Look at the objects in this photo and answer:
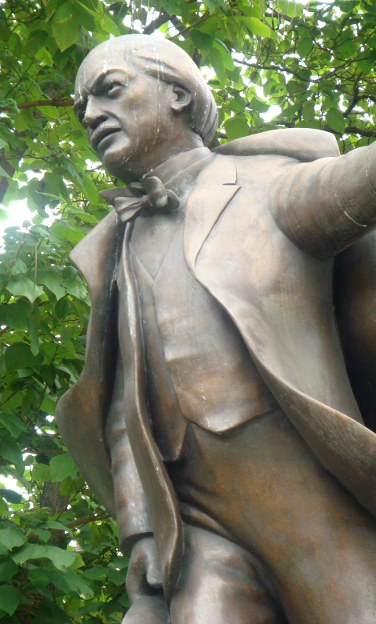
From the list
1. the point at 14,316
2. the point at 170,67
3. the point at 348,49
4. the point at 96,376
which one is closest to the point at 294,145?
the point at 170,67

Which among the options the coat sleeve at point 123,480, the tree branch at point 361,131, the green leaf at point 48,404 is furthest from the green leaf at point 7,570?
the tree branch at point 361,131

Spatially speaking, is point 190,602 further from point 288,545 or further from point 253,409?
point 253,409

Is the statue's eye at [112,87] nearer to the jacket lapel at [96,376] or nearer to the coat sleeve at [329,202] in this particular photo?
the jacket lapel at [96,376]

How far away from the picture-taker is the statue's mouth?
105 inches

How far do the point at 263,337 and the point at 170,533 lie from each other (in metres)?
0.55

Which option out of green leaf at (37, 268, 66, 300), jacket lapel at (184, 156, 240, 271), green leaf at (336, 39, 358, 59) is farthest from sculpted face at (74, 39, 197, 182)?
green leaf at (336, 39, 358, 59)

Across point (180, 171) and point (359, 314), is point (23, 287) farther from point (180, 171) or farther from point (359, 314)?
point (359, 314)

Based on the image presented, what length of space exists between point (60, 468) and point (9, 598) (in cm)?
73

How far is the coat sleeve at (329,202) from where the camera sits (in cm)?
221

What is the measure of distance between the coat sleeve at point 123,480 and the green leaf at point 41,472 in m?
2.39

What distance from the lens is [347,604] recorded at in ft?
6.96

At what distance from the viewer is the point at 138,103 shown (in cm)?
268

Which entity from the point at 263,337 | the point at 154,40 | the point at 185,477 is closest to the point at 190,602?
the point at 185,477

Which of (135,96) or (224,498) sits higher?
(135,96)
